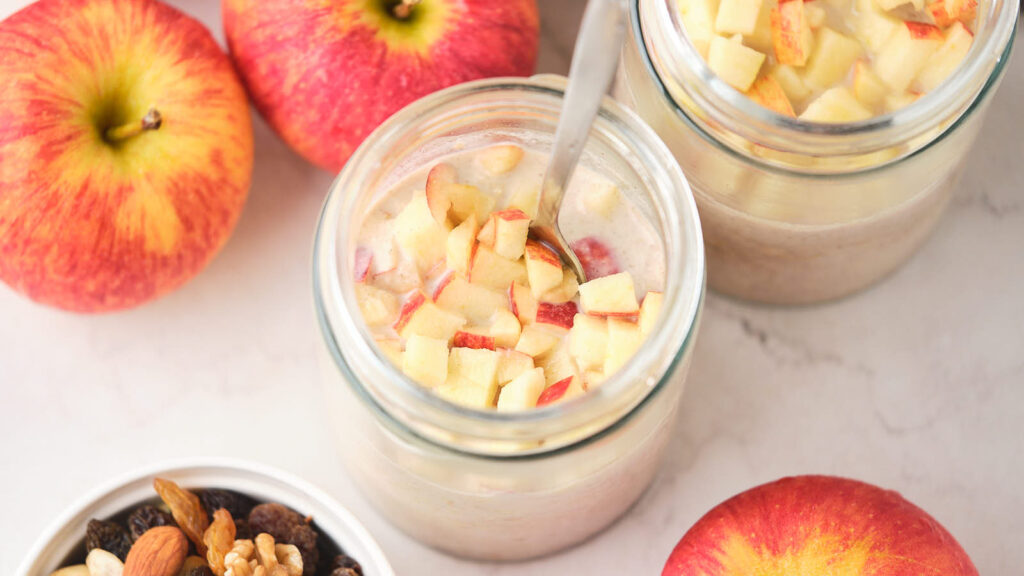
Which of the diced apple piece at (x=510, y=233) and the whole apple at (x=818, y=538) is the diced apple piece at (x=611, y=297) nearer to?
the diced apple piece at (x=510, y=233)

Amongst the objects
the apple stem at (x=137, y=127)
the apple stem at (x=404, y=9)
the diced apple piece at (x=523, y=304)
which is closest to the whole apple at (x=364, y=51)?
the apple stem at (x=404, y=9)

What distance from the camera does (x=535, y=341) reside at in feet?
2.82

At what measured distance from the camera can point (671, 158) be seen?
0.85 metres

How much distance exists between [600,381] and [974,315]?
445 mm

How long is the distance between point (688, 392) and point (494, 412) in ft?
1.16

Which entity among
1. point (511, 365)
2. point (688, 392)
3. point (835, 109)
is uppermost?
point (835, 109)

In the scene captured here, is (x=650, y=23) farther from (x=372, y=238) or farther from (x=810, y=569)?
(x=810, y=569)

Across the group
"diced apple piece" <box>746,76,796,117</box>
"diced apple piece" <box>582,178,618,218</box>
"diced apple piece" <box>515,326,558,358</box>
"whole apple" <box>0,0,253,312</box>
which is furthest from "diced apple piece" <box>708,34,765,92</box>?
"whole apple" <box>0,0,253,312</box>

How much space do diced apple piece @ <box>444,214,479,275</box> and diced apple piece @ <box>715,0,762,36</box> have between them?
23 cm

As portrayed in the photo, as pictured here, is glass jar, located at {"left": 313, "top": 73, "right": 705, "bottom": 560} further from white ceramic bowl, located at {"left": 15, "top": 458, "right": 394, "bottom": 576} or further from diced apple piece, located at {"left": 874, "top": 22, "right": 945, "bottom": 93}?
diced apple piece, located at {"left": 874, "top": 22, "right": 945, "bottom": 93}

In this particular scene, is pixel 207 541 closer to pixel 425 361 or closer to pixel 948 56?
pixel 425 361

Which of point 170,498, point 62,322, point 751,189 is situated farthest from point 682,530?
point 62,322

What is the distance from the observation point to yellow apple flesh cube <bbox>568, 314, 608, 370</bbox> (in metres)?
0.85

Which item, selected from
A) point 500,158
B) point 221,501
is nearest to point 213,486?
point 221,501
